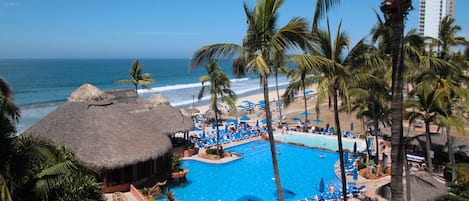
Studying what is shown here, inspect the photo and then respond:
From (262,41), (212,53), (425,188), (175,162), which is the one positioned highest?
(262,41)

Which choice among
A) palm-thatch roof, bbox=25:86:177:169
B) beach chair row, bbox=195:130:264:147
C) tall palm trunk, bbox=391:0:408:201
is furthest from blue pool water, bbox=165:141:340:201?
tall palm trunk, bbox=391:0:408:201

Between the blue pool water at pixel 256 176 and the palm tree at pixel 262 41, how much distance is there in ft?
29.1

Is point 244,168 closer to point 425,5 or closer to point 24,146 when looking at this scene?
point 24,146

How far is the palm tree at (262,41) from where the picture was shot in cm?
717

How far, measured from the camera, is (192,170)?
61.6ft

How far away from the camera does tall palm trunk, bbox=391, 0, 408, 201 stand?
5452mm

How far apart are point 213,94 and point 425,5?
8832cm

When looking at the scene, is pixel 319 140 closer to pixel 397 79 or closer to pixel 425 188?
pixel 425 188

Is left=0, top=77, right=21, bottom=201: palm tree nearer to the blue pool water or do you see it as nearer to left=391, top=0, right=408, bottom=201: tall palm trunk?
left=391, top=0, right=408, bottom=201: tall palm trunk

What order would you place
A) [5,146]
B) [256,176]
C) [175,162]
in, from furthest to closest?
[256,176]
[175,162]
[5,146]

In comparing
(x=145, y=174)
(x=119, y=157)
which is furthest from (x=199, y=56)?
(x=145, y=174)

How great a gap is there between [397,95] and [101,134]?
37.8 feet

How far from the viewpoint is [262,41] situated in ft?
24.6

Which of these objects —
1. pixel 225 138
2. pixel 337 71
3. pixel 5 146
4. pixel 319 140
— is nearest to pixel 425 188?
pixel 337 71
